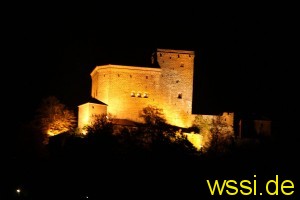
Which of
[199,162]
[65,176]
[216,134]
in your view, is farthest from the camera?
[216,134]

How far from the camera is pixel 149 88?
7525cm

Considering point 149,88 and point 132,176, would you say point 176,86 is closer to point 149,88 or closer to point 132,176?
point 149,88

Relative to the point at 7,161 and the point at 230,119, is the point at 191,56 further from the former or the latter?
the point at 7,161

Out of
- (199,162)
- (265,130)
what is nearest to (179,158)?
(199,162)

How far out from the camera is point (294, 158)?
2753 inches

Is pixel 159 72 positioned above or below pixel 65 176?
above

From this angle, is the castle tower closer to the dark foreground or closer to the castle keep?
the castle keep

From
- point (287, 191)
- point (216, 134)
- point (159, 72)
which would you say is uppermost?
point (159, 72)

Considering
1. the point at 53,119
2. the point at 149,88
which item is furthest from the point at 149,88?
the point at 53,119

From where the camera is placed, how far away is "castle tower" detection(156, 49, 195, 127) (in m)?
75.9

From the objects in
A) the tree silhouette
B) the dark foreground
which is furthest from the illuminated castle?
the dark foreground

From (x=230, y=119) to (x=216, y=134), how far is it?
3.31m

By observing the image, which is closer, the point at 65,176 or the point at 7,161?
the point at 65,176

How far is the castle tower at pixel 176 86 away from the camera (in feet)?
249
